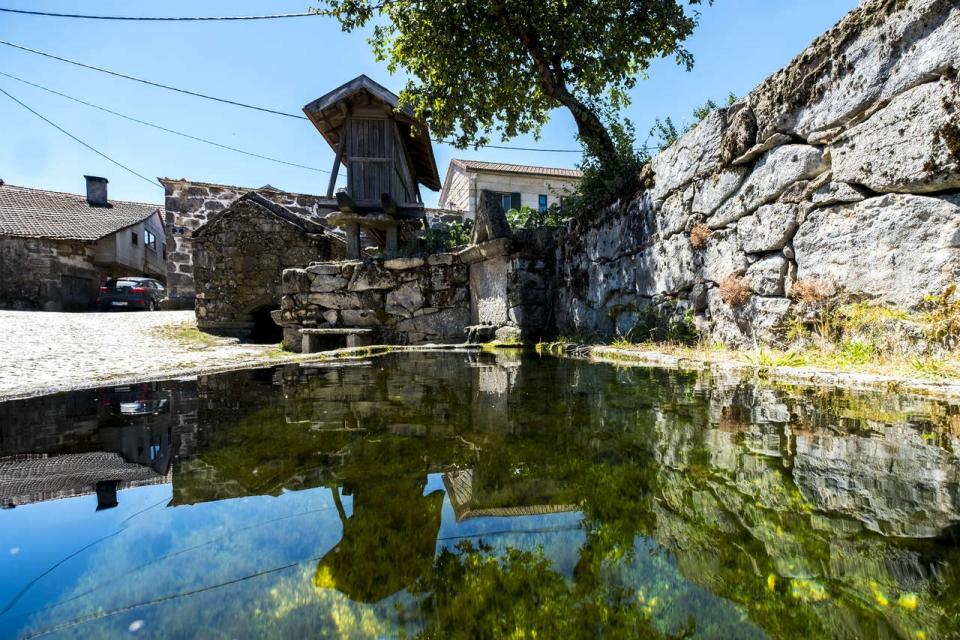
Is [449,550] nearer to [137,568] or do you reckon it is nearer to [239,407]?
[137,568]

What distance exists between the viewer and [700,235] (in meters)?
4.43

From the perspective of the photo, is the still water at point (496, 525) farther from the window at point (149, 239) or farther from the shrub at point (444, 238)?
the window at point (149, 239)

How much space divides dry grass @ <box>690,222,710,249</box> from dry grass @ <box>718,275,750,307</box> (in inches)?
20.7

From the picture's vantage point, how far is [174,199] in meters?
15.2

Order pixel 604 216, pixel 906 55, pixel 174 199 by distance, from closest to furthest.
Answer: pixel 906 55 < pixel 604 216 < pixel 174 199

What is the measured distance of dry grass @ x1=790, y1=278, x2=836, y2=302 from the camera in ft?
10.5

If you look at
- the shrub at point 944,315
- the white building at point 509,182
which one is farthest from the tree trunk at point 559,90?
the white building at point 509,182

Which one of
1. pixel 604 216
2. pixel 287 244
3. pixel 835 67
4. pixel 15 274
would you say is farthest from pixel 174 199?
pixel 835 67

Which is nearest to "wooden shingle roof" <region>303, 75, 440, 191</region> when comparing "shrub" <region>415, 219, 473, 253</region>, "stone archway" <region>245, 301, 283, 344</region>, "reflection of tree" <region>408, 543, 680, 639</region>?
"shrub" <region>415, 219, 473, 253</region>

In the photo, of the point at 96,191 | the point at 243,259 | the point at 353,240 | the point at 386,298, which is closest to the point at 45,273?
the point at 96,191

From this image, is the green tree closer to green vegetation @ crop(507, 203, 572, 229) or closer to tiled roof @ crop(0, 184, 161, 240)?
green vegetation @ crop(507, 203, 572, 229)

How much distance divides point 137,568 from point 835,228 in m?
4.09

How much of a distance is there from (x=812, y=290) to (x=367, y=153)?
8.80 metres

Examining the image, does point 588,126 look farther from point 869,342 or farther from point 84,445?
point 84,445
